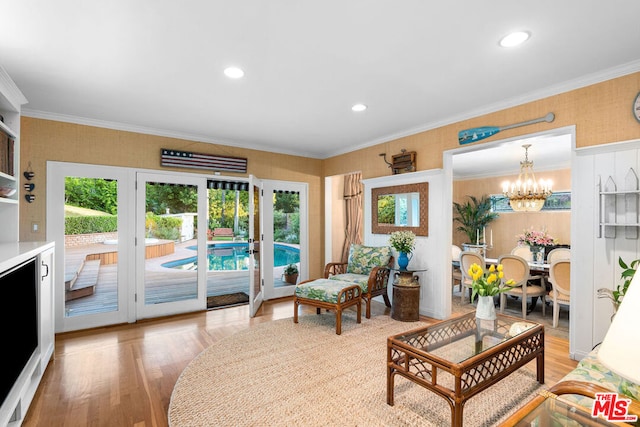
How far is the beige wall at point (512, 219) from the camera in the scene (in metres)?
6.45

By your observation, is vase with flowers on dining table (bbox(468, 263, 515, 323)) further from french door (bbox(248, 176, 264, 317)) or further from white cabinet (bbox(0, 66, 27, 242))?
white cabinet (bbox(0, 66, 27, 242))

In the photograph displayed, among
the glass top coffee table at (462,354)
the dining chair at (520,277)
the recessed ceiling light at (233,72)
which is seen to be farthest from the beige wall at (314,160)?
the recessed ceiling light at (233,72)

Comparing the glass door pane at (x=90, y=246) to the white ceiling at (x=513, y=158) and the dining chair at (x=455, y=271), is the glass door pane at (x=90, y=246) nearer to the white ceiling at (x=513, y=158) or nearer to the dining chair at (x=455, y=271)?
the white ceiling at (x=513, y=158)

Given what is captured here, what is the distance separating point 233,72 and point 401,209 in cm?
290

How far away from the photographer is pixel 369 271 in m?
4.37

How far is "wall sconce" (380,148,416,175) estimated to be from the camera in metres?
4.26

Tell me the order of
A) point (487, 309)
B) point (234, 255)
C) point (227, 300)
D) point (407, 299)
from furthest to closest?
point (234, 255)
point (227, 300)
point (407, 299)
point (487, 309)

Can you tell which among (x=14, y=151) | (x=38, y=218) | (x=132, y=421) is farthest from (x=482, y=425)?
(x=38, y=218)

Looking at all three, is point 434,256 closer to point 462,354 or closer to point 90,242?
point 462,354

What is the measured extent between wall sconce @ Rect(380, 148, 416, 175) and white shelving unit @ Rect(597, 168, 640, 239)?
2.00 metres

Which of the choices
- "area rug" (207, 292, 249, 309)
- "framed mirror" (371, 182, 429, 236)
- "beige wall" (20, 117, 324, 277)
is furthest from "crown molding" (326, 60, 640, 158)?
"area rug" (207, 292, 249, 309)

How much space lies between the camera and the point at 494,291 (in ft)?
8.04

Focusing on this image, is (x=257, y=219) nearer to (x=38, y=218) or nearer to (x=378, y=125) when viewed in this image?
(x=378, y=125)

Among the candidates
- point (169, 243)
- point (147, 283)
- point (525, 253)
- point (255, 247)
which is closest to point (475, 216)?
point (525, 253)
